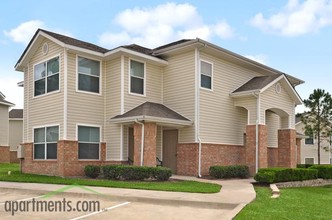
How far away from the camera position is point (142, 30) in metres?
19.9

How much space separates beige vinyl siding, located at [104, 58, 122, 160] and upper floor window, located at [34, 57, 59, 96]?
8.23ft

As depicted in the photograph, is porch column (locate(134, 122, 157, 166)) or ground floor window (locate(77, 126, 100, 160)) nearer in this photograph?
porch column (locate(134, 122, 157, 166))

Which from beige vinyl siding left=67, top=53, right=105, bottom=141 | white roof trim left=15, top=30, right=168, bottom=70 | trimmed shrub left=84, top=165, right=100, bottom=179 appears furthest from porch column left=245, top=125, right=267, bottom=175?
trimmed shrub left=84, top=165, right=100, bottom=179

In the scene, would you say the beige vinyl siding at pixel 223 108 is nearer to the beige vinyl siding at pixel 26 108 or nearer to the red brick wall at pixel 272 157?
the red brick wall at pixel 272 157

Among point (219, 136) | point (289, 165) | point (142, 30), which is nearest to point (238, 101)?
point (219, 136)

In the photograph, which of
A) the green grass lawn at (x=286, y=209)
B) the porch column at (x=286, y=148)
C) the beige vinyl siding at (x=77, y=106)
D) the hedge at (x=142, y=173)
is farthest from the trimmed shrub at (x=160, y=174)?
the porch column at (x=286, y=148)

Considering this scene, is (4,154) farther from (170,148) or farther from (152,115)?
(152,115)

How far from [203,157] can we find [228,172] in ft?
4.78

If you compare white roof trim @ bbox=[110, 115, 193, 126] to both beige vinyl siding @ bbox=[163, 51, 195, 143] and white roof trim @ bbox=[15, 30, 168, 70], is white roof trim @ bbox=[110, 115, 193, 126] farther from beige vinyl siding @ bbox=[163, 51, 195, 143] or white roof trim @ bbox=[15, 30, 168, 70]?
white roof trim @ bbox=[15, 30, 168, 70]

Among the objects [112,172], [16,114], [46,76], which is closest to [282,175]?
[112,172]

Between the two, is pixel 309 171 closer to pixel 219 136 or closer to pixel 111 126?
pixel 219 136

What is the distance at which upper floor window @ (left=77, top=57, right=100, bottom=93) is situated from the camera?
18.8m

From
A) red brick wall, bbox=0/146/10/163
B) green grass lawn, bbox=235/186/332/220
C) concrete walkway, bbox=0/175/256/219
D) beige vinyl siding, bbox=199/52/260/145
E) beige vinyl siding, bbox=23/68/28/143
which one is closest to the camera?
green grass lawn, bbox=235/186/332/220

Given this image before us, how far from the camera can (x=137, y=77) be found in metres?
19.7
